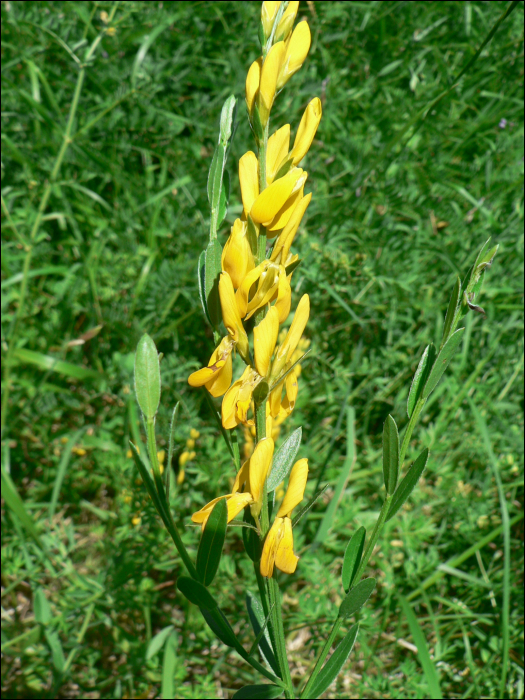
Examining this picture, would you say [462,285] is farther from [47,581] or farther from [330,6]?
[330,6]

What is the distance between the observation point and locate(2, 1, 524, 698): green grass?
1.82 metres

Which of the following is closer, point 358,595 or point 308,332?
point 358,595

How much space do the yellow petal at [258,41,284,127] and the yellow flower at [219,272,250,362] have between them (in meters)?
0.21

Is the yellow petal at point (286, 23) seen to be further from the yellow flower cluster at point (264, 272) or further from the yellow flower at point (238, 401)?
the yellow flower at point (238, 401)

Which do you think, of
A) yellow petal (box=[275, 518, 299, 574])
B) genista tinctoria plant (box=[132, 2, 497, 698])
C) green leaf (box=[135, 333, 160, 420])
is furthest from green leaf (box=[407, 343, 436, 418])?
green leaf (box=[135, 333, 160, 420])

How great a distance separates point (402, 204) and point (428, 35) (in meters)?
0.96

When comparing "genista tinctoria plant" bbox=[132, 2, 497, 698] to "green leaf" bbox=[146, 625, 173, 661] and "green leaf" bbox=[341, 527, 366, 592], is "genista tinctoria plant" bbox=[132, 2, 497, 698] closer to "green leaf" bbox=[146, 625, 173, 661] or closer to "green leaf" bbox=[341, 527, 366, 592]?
"green leaf" bbox=[341, 527, 366, 592]

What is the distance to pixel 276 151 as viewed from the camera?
740mm

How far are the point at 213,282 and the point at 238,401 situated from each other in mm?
163

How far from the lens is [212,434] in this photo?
217 centimetres

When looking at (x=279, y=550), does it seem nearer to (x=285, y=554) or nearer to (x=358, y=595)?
(x=285, y=554)

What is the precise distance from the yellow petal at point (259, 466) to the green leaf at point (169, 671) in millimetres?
1075

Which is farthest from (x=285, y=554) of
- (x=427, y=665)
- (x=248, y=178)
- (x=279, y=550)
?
(x=427, y=665)

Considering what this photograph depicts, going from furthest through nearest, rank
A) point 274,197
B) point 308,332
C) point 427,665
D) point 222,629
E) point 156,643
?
point 308,332
point 156,643
point 427,665
point 222,629
point 274,197
